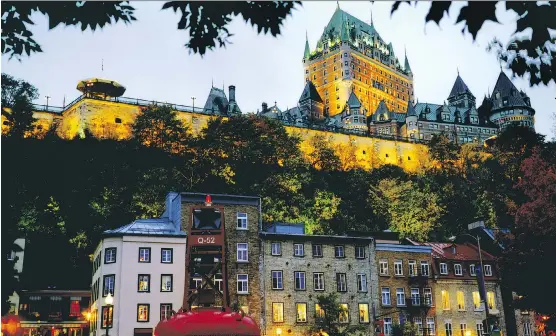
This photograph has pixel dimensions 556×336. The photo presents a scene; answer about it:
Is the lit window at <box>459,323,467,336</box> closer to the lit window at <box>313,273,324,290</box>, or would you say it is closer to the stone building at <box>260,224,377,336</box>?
the stone building at <box>260,224,377,336</box>

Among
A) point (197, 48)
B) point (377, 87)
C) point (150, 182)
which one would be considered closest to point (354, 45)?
point (377, 87)

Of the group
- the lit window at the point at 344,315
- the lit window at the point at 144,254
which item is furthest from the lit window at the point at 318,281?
the lit window at the point at 144,254

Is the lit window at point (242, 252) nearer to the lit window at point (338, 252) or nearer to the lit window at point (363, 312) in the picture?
the lit window at point (338, 252)

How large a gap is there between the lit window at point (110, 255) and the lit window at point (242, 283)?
337 inches

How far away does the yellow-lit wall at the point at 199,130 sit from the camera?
76.6 m

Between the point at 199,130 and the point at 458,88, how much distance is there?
98.5 meters

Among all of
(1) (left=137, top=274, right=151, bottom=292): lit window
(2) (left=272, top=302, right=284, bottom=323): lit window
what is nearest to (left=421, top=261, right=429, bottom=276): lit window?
(2) (left=272, top=302, right=284, bottom=323): lit window

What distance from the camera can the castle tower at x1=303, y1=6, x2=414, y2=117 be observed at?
162 meters

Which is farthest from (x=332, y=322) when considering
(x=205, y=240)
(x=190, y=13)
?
(x=190, y=13)

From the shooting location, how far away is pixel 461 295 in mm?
45375

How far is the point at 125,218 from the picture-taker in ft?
180

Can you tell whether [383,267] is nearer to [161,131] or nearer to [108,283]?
[108,283]

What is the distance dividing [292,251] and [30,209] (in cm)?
2827

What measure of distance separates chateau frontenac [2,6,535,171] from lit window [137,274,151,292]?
24.1 metres
